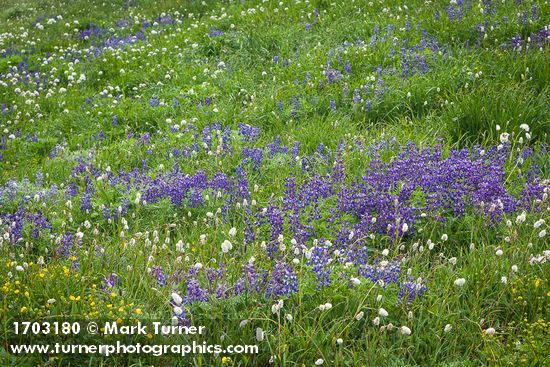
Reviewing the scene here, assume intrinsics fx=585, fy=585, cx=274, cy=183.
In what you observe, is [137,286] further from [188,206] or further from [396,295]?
[396,295]

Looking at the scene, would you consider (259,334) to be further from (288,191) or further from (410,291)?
(288,191)

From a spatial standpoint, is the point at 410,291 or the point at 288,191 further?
the point at 288,191

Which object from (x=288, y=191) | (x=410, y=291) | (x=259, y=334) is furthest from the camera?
(x=288, y=191)

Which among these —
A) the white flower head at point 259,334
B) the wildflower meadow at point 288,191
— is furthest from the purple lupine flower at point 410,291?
the white flower head at point 259,334

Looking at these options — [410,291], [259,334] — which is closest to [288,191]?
[410,291]

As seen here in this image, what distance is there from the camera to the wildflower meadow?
3854 mm

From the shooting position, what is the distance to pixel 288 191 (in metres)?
5.70

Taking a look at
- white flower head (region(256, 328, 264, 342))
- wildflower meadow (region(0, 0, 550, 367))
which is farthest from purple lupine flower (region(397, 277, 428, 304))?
white flower head (region(256, 328, 264, 342))

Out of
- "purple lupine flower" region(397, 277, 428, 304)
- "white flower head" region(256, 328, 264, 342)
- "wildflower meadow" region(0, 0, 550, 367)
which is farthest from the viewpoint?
"purple lupine flower" region(397, 277, 428, 304)

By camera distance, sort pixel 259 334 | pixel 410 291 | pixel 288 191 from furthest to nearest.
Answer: pixel 288 191, pixel 410 291, pixel 259 334

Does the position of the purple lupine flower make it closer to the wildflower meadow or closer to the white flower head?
the wildflower meadow

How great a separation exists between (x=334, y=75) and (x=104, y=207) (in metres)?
4.02

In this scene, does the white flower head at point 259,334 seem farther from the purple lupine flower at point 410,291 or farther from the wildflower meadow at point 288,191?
the purple lupine flower at point 410,291

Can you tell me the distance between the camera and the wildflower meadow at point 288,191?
385 centimetres
